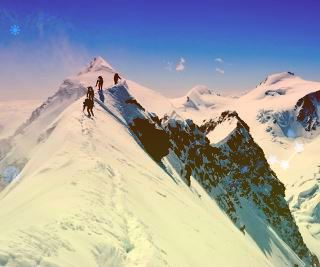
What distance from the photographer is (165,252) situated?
64.6ft

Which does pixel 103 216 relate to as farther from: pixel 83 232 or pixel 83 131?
pixel 83 131

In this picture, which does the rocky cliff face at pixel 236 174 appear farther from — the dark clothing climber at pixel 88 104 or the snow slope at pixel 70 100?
the dark clothing climber at pixel 88 104

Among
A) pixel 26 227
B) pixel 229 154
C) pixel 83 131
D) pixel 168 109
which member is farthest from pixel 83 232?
pixel 229 154

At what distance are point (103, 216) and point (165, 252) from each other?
3156 millimetres

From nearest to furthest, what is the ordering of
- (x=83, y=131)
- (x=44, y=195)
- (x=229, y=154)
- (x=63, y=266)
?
(x=63, y=266)
(x=44, y=195)
(x=83, y=131)
(x=229, y=154)

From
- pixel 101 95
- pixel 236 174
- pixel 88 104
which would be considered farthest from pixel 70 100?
pixel 88 104

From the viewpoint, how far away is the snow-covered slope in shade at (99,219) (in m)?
14.8

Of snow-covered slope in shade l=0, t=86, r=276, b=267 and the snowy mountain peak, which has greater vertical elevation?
the snowy mountain peak

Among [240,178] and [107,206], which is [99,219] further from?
[240,178]

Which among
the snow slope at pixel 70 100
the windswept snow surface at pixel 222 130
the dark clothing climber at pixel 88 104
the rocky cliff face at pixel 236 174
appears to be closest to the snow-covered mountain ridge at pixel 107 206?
the dark clothing climber at pixel 88 104

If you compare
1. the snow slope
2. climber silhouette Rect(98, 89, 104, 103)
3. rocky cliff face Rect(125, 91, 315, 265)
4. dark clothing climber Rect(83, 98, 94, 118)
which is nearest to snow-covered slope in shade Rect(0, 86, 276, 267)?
dark clothing climber Rect(83, 98, 94, 118)

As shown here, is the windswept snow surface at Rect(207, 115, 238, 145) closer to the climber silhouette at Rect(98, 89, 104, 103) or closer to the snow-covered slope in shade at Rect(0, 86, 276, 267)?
the climber silhouette at Rect(98, 89, 104, 103)

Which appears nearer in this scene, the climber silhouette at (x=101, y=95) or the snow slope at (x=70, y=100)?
the climber silhouette at (x=101, y=95)

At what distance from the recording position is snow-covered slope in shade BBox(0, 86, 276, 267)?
14797 millimetres
